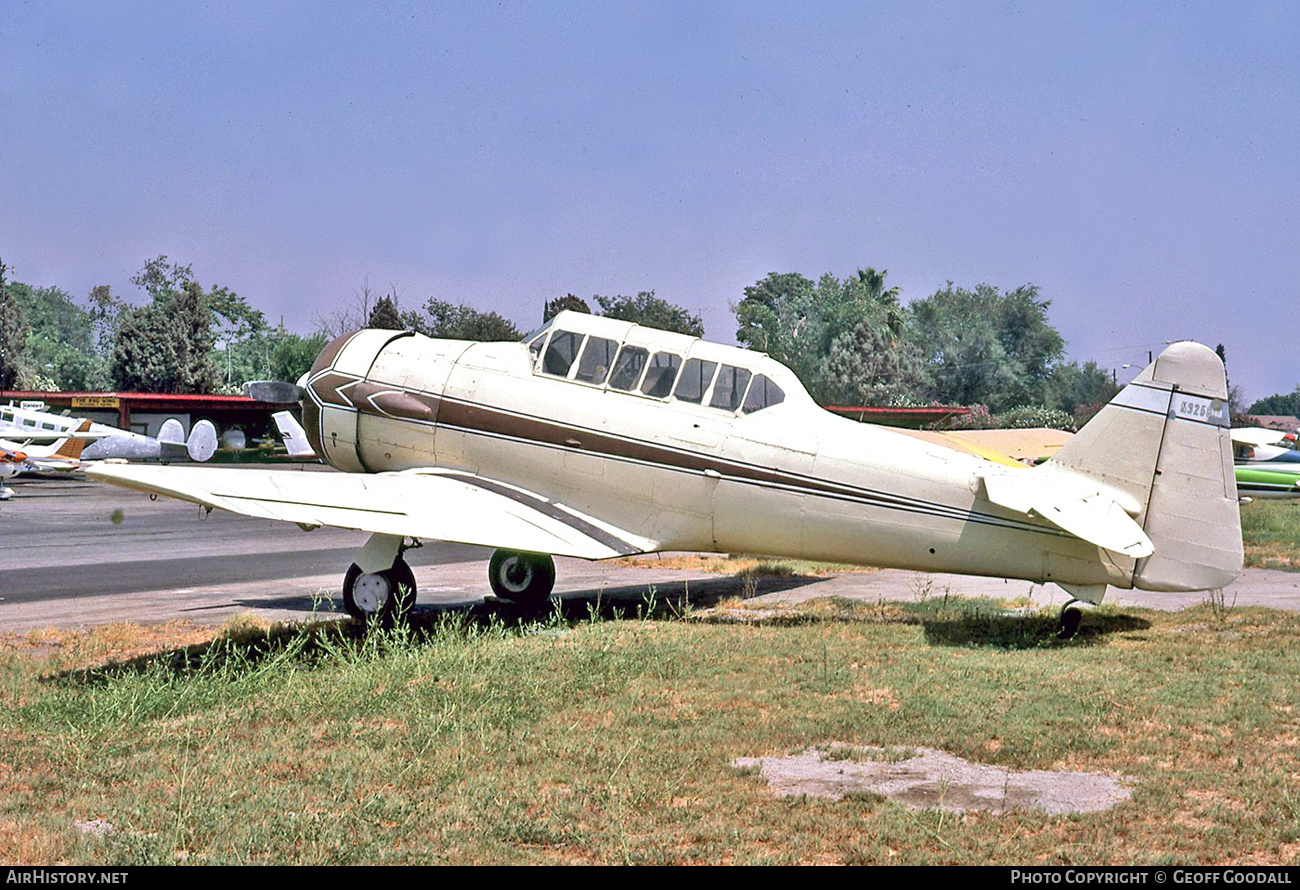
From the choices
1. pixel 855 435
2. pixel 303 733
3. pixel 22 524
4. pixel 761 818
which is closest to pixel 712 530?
pixel 855 435

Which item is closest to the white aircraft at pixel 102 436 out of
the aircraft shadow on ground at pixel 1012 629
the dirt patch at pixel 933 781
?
the aircraft shadow on ground at pixel 1012 629

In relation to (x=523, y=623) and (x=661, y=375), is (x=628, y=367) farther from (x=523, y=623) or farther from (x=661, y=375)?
(x=523, y=623)

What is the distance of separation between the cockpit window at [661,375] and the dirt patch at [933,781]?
19.1ft

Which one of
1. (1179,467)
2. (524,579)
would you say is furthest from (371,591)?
(1179,467)

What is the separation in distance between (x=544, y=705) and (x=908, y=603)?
6462mm

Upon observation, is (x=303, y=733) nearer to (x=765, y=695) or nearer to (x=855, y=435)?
(x=765, y=695)

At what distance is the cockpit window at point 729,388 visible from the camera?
12.1 meters

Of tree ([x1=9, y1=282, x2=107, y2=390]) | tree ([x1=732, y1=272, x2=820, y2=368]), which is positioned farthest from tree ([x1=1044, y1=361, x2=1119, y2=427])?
tree ([x1=9, y1=282, x2=107, y2=390])

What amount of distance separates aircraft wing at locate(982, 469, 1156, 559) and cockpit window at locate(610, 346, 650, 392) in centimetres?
380

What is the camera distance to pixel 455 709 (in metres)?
7.92

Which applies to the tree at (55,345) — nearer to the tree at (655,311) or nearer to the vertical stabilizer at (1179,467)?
the tree at (655,311)

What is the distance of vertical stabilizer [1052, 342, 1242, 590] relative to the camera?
407 inches

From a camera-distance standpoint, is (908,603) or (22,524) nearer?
(908,603)

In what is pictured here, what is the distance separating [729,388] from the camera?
1212 centimetres
